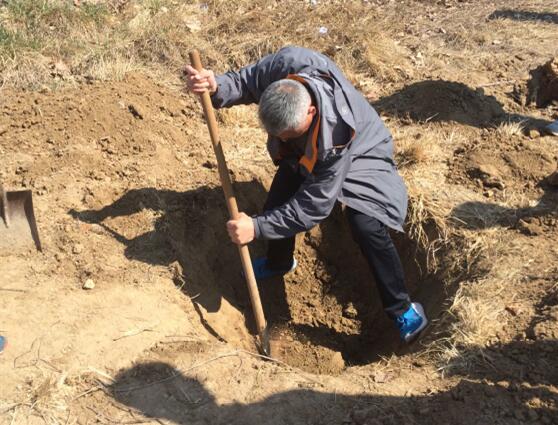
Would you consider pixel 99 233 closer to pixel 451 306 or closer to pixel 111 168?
pixel 111 168

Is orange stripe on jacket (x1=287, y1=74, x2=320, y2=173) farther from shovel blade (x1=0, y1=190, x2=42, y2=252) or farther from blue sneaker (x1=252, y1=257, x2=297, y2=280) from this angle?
shovel blade (x1=0, y1=190, x2=42, y2=252)

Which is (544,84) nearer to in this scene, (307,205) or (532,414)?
(307,205)

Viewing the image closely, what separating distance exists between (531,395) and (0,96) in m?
4.43

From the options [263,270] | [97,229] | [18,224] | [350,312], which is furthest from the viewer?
[350,312]

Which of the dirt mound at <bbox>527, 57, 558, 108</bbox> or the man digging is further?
the dirt mound at <bbox>527, 57, 558, 108</bbox>

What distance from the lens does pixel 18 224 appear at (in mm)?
3715

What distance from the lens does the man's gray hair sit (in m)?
3.00

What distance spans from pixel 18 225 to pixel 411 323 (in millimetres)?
2478

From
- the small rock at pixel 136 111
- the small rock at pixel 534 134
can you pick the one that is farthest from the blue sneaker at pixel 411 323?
the small rock at pixel 136 111

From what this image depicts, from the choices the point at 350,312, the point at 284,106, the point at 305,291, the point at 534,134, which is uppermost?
the point at 284,106

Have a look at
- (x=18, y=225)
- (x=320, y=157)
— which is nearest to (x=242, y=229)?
(x=320, y=157)

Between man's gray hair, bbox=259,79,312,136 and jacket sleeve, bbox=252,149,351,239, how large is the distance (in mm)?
359

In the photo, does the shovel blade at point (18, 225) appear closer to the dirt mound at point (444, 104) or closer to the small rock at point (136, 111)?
the small rock at point (136, 111)

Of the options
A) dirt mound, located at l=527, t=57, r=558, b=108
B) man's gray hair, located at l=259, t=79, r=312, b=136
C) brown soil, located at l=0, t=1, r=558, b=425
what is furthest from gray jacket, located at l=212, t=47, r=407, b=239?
dirt mound, located at l=527, t=57, r=558, b=108
